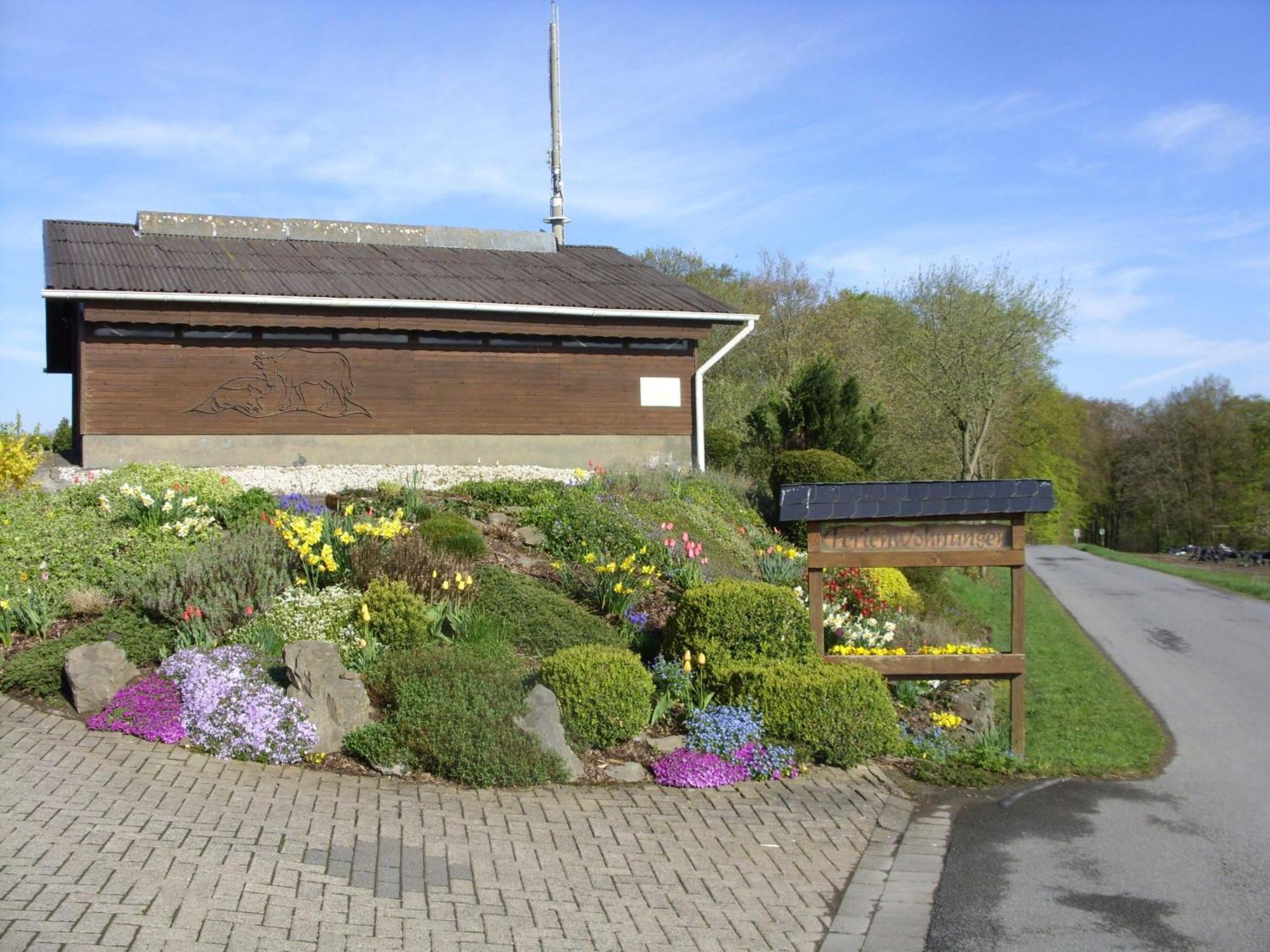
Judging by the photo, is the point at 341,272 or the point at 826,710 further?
the point at 341,272

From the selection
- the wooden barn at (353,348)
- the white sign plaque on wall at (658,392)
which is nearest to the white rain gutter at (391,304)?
the wooden barn at (353,348)

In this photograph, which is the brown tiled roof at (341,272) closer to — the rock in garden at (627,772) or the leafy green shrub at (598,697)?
the leafy green shrub at (598,697)

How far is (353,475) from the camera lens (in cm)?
1531

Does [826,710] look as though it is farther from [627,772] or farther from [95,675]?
[95,675]

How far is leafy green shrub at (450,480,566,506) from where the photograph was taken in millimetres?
12969

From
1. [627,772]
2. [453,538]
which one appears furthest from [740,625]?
[453,538]

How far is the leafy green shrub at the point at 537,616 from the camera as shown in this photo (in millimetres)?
8906

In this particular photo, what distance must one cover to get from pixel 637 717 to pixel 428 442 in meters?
10.6

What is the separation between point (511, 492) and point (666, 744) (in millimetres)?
5957

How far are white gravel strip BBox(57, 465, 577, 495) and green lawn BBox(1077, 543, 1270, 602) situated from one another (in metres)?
16.1

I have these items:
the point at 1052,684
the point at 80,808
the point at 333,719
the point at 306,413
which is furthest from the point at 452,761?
the point at 306,413

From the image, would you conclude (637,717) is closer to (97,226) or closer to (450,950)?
(450,950)

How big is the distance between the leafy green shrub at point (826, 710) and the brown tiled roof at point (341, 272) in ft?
35.7

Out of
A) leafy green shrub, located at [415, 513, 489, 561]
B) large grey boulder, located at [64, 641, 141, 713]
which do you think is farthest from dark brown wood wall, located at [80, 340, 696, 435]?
large grey boulder, located at [64, 641, 141, 713]
